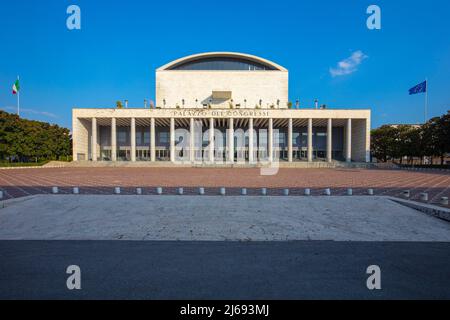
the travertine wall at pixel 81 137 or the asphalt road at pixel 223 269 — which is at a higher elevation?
the travertine wall at pixel 81 137

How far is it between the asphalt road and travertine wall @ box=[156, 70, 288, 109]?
156 feet

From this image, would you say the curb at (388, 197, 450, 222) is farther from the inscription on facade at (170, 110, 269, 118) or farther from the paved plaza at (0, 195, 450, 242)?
the inscription on facade at (170, 110, 269, 118)

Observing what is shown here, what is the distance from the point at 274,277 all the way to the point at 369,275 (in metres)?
1.59

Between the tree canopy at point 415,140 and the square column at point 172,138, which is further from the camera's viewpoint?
the square column at point 172,138

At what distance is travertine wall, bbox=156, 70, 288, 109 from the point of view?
49.9 m

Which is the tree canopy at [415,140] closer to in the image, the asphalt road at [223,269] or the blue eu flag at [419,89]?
the blue eu flag at [419,89]

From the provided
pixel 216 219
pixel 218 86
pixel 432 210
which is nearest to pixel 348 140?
pixel 218 86

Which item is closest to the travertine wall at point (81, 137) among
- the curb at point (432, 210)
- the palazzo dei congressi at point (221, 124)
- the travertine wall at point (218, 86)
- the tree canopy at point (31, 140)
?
the palazzo dei congressi at point (221, 124)

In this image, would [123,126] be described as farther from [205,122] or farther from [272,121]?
[272,121]

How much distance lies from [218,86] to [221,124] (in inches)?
390

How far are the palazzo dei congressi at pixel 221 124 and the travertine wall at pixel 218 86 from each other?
8.7 inches

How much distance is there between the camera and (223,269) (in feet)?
12.2

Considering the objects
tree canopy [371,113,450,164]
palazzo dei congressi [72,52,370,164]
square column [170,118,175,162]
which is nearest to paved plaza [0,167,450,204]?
tree canopy [371,113,450,164]

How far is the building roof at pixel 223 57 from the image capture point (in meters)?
51.0
